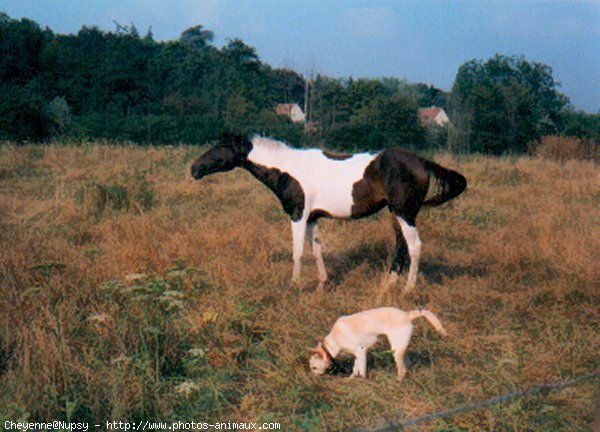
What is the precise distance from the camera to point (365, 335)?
154 inches

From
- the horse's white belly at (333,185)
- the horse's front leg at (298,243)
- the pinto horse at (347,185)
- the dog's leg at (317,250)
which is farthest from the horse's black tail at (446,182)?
the horse's front leg at (298,243)

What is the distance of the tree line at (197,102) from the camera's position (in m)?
29.8

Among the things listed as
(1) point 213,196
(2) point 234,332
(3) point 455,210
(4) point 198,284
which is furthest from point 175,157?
(2) point 234,332

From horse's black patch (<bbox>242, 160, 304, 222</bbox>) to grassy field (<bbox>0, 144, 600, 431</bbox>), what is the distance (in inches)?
28.0

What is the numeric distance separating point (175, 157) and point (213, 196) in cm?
505

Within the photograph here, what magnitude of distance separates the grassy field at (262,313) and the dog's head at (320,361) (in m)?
0.09

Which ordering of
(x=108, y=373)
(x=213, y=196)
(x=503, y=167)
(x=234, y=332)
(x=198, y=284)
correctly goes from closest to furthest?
1. (x=108, y=373)
2. (x=234, y=332)
3. (x=198, y=284)
4. (x=213, y=196)
5. (x=503, y=167)

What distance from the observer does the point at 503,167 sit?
15305 millimetres

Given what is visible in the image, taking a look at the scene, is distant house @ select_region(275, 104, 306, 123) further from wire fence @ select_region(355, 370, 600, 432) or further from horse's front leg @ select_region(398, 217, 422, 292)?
wire fence @ select_region(355, 370, 600, 432)

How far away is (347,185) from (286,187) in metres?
0.68

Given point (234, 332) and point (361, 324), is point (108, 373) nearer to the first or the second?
point (234, 332)

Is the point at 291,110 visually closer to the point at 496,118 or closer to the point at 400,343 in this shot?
the point at 496,118

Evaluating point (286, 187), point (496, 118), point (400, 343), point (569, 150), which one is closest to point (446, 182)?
point (286, 187)

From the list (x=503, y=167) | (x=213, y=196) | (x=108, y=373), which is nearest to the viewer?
(x=108, y=373)
